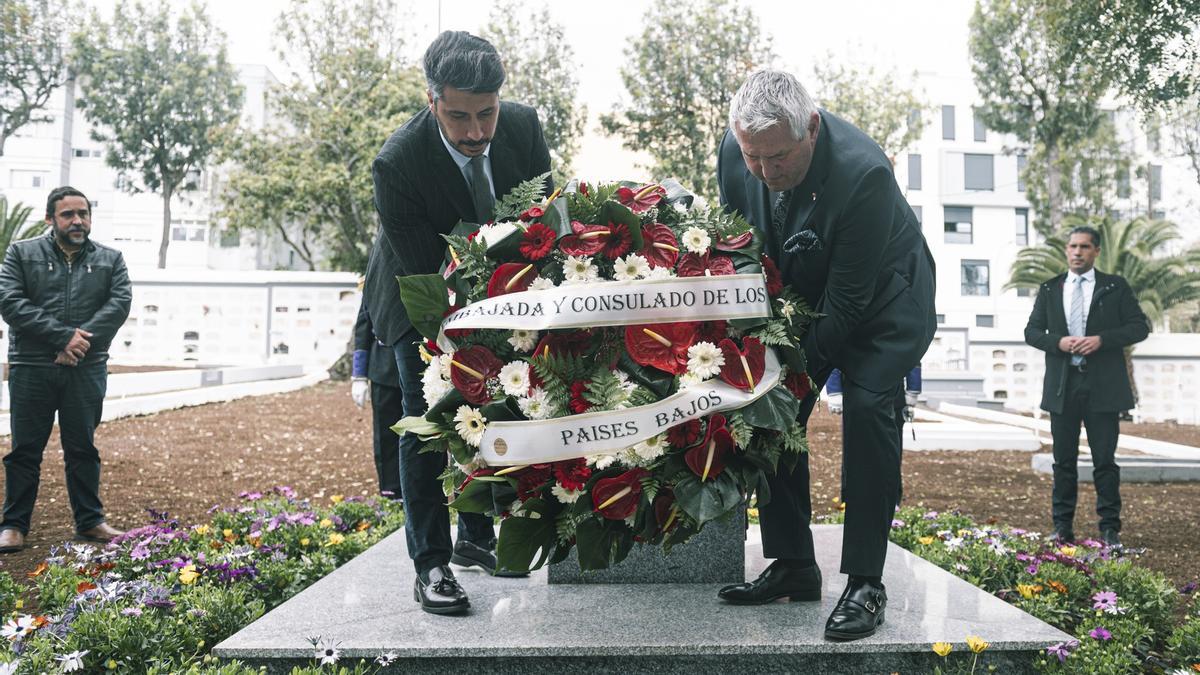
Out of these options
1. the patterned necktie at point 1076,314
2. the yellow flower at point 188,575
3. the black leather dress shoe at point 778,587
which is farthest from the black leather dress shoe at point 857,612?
the patterned necktie at point 1076,314

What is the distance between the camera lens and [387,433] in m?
5.48

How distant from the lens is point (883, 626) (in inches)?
116

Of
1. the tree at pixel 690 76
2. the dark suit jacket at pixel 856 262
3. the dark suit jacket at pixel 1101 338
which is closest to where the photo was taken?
the dark suit jacket at pixel 856 262

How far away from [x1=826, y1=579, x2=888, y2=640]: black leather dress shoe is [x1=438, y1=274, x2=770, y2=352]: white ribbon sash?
94 cm

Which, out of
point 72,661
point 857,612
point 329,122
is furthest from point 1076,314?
point 329,122

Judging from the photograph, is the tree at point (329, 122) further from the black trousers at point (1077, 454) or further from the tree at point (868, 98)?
the black trousers at point (1077, 454)

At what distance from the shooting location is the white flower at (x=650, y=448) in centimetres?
267

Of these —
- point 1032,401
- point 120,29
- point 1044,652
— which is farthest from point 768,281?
point 120,29

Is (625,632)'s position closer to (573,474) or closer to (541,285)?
(573,474)

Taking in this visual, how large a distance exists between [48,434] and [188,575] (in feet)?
8.03

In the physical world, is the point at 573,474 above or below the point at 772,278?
below

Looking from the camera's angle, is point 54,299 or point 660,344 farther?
point 54,299

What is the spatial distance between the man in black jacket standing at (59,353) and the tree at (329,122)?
54.5ft

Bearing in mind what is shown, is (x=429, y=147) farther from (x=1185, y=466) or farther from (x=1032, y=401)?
(x=1032, y=401)
